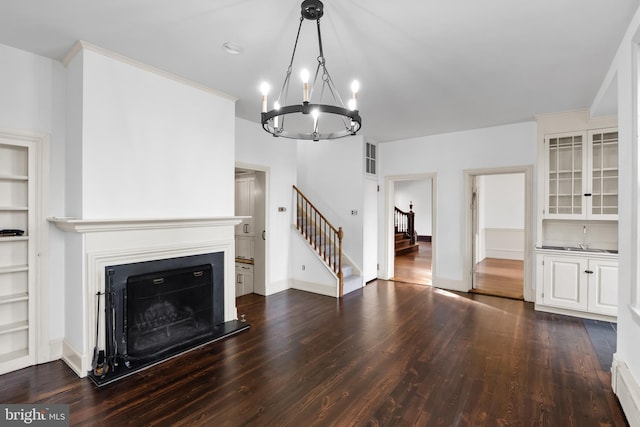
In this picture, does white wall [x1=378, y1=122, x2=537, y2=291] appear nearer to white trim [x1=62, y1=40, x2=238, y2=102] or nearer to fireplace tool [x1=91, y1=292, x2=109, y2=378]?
white trim [x1=62, y1=40, x2=238, y2=102]

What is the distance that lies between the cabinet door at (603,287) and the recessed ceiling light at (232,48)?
4.98m

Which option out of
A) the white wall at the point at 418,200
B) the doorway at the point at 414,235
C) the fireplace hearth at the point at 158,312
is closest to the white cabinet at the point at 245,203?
the fireplace hearth at the point at 158,312

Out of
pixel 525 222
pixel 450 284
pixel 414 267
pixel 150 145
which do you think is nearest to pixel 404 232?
pixel 414 267

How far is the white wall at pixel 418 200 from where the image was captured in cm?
1236

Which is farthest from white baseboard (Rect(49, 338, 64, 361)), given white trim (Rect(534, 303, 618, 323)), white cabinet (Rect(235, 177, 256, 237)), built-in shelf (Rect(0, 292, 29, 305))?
white trim (Rect(534, 303, 618, 323))

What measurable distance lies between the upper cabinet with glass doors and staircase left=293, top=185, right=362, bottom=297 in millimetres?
3206

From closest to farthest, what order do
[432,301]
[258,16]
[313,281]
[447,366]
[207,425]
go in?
[207,425], [258,16], [447,366], [432,301], [313,281]

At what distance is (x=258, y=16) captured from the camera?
2.44 metres

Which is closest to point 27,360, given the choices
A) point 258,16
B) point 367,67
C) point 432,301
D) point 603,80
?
point 258,16

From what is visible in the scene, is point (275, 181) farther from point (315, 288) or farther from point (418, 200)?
point (418, 200)

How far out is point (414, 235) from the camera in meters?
11.3

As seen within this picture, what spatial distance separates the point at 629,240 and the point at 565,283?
246cm

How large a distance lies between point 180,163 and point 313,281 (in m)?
3.10

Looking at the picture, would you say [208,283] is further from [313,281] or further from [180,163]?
[313,281]
